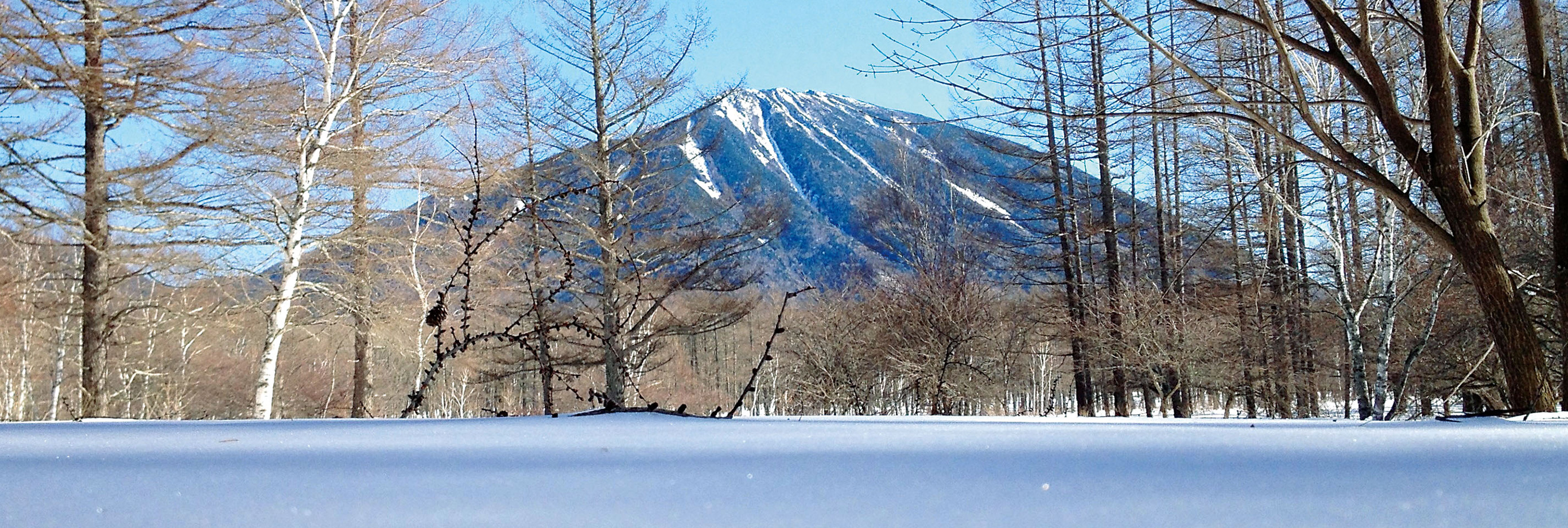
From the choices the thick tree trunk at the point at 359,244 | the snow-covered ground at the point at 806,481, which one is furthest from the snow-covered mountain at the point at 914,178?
the thick tree trunk at the point at 359,244

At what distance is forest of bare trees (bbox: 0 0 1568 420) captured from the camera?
152 inches

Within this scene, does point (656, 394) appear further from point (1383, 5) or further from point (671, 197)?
point (1383, 5)

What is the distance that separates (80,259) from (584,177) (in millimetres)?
5840

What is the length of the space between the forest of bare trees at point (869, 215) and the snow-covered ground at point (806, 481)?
1.90 meters

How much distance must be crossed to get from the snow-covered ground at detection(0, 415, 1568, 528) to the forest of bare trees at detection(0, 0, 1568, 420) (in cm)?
190

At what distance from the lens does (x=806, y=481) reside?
74 cm

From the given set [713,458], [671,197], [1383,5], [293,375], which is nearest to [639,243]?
[671,197]

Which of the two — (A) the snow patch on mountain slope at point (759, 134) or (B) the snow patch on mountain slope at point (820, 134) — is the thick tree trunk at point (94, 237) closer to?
(B) the snow patch on mountain slope at point (820, 134)

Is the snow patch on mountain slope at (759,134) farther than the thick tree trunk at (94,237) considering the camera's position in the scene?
Yes

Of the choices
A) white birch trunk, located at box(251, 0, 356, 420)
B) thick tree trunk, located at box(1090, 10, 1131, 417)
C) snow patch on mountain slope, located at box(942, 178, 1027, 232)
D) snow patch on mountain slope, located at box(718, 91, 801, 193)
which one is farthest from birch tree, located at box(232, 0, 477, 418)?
snow patch on mountain slope, located at box(718, 91, 801, 193)

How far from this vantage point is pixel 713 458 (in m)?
0.97

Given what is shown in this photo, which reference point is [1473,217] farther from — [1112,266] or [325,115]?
[1112,266]

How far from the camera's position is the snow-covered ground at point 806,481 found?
56 cm

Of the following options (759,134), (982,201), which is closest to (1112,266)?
(982,201)
